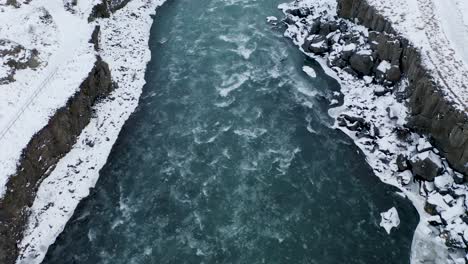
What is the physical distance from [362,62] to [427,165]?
12.3 meters

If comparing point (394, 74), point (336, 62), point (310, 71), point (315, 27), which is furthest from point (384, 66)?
point (315, 27)

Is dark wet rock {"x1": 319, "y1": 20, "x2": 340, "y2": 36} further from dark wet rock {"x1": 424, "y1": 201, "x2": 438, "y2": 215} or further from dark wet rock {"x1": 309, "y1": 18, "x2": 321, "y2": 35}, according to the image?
dark wet rock {"x1": 424, "y1": 201, "x2": 438, "y2": 215}

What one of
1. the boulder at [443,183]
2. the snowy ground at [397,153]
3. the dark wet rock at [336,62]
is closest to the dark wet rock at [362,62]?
the snowy ground at [397,153]

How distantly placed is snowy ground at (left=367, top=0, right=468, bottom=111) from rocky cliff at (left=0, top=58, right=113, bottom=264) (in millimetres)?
26108

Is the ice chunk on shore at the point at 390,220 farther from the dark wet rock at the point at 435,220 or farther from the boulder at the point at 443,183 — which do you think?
the boulder at the point at 443,183

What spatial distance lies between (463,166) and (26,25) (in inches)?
1444

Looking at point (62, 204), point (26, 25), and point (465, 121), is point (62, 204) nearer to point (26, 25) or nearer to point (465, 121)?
point (26, 25)

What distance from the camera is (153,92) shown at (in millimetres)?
40406

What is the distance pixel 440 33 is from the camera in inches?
1500

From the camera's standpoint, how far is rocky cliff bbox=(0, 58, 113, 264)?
1104 inches

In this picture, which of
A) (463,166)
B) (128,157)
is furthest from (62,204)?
(463,166)

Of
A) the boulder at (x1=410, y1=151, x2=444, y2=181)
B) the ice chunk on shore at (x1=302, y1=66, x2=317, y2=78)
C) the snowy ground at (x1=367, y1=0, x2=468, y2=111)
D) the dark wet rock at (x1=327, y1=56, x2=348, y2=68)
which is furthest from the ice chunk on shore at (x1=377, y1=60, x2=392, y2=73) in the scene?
the boulder at (x1=410, y1=151, x2=444, y2=181)

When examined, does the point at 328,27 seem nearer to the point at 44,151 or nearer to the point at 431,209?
the point at 431,209

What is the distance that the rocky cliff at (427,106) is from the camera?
32125 mm
